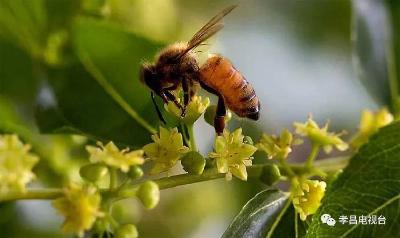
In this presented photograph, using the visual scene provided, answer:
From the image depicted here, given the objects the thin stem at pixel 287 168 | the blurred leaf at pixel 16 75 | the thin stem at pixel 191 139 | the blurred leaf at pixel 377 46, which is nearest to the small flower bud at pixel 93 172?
the thin stem at pixel 191 139

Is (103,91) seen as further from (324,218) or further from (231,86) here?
(324,218)

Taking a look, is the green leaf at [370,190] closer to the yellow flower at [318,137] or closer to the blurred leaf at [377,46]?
the yellow flower at [318,137]

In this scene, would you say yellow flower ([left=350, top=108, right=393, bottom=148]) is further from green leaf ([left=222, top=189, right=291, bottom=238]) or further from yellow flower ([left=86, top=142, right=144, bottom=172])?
yellow flower ([left=86, top=142, right=144, bottom=172])

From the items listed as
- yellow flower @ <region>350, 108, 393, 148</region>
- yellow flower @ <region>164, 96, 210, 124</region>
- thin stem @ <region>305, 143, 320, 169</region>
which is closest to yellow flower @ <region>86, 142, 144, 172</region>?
yellow flower @ <region>164, 96, 210, 124</region>

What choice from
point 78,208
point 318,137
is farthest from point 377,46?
point 78,208

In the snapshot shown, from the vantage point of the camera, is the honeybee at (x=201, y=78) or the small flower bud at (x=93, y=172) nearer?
the small flower bud at (x=93, y=172)
